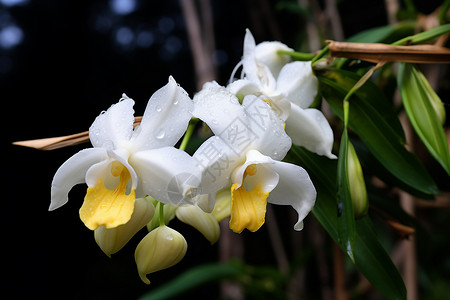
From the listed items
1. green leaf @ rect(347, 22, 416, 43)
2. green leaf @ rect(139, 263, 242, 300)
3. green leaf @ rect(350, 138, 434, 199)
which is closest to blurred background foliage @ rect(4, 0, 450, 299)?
green leaf @ rect(139, 263, 242, 300)

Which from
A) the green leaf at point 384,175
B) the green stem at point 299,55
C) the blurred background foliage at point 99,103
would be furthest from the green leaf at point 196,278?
the green stem at point 299,55

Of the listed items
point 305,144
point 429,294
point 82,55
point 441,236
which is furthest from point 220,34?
point 305,144

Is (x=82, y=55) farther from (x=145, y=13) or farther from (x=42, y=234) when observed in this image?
(x=42, y=234)

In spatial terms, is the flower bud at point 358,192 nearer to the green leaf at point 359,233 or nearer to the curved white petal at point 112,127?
the green leaf at point 359,233

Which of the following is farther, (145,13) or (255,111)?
(145,13)

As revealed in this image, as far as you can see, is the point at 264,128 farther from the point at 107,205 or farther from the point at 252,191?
the point at 107,205

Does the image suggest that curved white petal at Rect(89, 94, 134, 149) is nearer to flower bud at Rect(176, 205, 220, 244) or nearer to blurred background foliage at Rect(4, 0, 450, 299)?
flower bud at Rect(176, 205, 220, 244)

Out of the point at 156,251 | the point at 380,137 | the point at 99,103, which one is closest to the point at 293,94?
the point at 380,137
